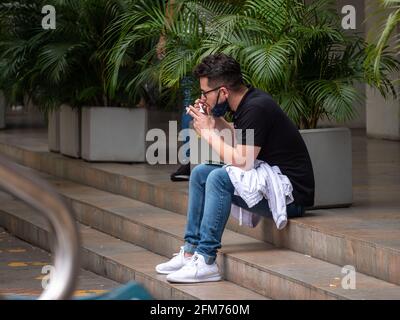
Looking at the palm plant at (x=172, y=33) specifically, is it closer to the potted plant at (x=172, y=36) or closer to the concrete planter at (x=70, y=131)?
the potted plant at (x=172, y=36)

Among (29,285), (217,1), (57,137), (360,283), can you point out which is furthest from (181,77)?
(57,137)

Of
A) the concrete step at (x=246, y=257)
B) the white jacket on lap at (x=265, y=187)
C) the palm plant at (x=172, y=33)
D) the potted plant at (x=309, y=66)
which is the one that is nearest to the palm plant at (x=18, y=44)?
the palm plant at (x=172, y=33)

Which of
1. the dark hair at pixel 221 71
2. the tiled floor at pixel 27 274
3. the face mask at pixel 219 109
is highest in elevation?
the dark hair at pixel 221 71

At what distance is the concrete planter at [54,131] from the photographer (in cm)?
1177

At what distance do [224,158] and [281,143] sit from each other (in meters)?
0.43

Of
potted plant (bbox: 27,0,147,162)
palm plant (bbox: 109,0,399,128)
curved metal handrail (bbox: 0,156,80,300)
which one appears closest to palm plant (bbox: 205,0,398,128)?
palm plant (bbox: 109,0,399,128)

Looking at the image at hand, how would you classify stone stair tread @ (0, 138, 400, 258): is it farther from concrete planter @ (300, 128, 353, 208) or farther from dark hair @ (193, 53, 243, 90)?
dark hair @ (193, 53, 243, 90)

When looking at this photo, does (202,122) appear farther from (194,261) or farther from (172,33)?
(172,33)

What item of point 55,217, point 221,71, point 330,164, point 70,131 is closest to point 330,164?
point 330,164

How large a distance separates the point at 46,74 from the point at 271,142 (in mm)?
4322

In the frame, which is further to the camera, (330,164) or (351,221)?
(330,164)

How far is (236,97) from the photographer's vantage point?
22.0ft

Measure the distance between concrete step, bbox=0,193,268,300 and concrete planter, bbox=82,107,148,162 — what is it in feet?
3.28

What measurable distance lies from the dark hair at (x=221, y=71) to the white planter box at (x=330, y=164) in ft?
2.73
